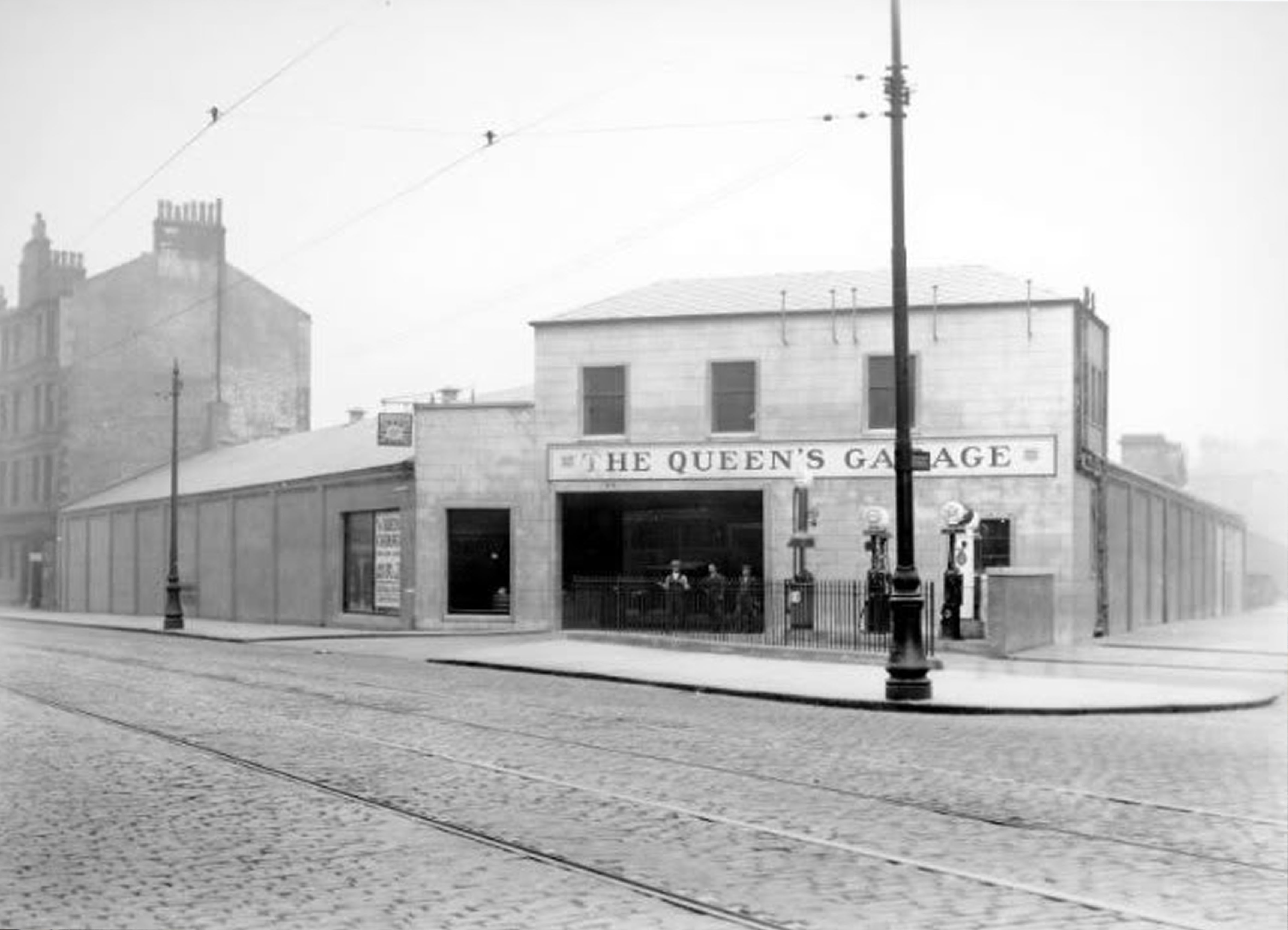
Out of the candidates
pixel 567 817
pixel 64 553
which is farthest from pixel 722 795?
pixel 64 553

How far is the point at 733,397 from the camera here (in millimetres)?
35250

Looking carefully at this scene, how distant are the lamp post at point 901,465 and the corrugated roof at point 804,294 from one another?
1428 centimetres

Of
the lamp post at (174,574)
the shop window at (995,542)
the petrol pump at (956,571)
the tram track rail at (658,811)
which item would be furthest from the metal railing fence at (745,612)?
the tram track rail at (658,811)

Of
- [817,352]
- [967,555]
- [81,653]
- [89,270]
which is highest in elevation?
[89,270]

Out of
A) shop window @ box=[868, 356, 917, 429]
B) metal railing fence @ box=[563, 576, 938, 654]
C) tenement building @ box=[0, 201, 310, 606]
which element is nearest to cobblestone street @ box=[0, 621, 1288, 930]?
metal railing fence @ box=[563, 576, 938, 654]

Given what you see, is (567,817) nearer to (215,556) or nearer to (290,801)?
(290,801)

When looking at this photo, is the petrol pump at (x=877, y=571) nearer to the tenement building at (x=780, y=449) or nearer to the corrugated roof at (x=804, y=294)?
the tenement building at (x=780, y=449)

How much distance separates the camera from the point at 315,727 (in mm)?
15195

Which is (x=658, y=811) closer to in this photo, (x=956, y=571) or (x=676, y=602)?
(x=956, y=571)

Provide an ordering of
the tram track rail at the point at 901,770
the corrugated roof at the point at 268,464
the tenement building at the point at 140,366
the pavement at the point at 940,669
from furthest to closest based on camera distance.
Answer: the tenement building at the point at 140,366 < the corrugated roof at the point at 268,464 < the pavement at the point at 940,669 < the tram track rail at the point at 901,770

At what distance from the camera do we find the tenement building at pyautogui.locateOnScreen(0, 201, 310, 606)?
61.4 metres

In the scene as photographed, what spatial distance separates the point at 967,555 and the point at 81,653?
1700cm

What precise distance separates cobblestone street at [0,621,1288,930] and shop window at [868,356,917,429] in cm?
1675

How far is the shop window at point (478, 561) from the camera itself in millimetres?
37156
